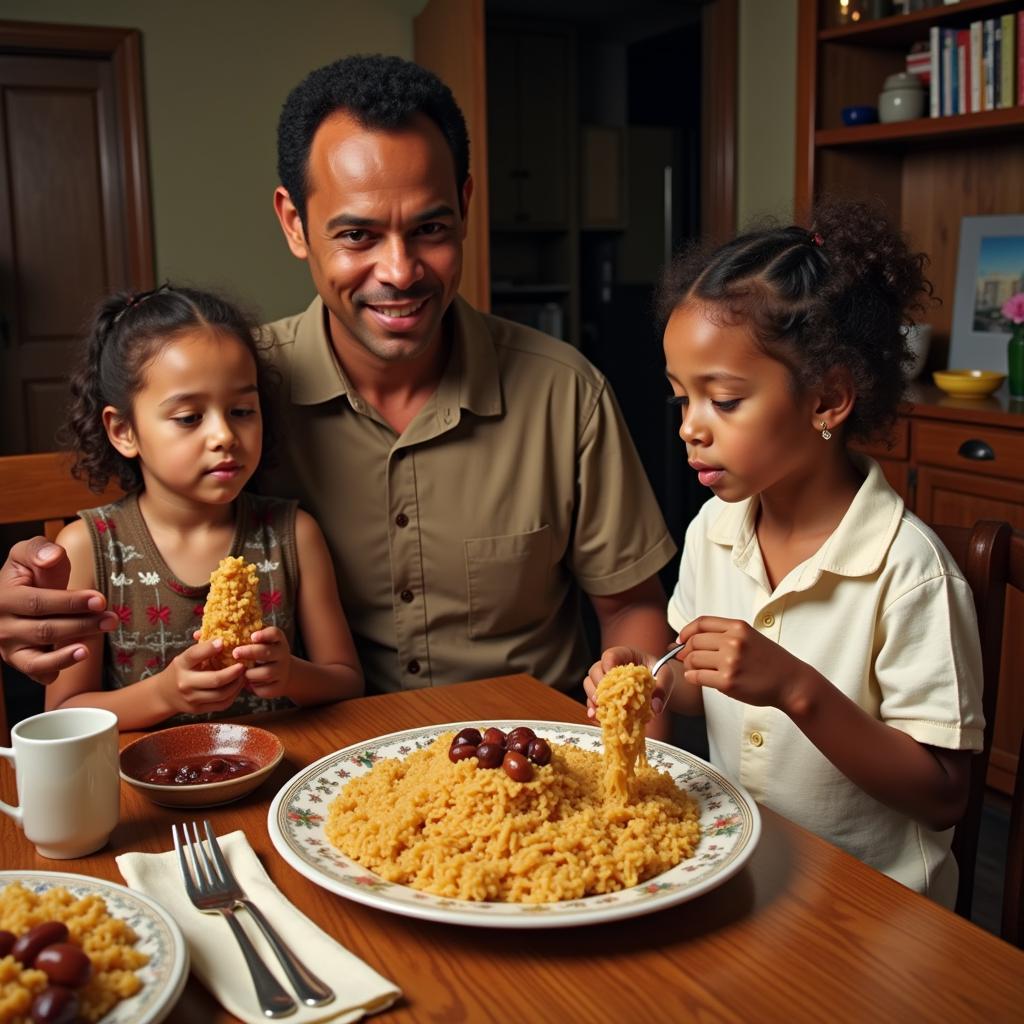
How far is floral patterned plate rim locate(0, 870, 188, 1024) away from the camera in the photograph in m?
0.73

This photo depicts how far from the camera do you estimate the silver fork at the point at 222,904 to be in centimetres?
78

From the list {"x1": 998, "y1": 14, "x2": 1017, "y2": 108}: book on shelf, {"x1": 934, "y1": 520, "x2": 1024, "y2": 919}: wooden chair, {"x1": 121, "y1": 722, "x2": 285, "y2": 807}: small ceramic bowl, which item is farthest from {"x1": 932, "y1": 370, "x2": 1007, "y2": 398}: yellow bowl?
{"x1": 121, "y1": 722, "x2": 285, "y2": 807}: small ceramic bowl

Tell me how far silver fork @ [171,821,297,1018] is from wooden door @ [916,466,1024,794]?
2.58m

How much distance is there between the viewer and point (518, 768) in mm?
981

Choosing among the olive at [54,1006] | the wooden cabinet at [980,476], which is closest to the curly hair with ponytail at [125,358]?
the olive at [54,1006]

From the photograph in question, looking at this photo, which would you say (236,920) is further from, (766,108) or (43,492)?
(766,108)

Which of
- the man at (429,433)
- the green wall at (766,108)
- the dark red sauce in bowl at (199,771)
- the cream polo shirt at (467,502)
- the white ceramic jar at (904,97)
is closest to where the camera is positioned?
the dark red sauce in bowl at (199,771)

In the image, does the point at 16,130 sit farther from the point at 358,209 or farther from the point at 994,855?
the point at 994,855

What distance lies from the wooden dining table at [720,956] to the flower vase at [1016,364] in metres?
2.79

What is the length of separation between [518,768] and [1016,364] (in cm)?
298

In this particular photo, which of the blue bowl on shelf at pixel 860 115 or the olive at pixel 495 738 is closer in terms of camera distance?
the olive at pixel 495 738

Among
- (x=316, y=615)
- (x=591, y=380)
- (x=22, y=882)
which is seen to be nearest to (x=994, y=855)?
(x=591, y=380)

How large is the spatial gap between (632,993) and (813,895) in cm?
21

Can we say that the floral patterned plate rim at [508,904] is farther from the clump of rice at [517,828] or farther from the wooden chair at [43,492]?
the wooden chair at [43,492]
